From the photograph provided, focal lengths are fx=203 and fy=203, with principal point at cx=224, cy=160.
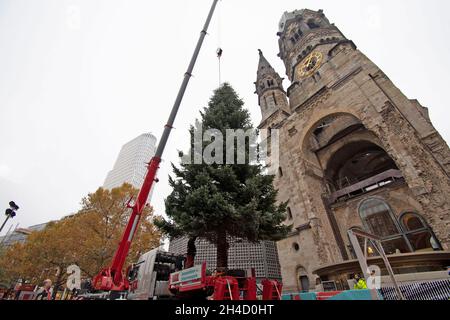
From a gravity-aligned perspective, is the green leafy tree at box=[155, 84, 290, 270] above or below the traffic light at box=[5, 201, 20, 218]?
below

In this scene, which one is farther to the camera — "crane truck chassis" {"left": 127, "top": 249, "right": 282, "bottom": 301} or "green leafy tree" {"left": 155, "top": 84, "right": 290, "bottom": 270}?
"green leafy tree" {"left": 155, "top": 84, "right": 290, "bottom": 270}

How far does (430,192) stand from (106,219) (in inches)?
937

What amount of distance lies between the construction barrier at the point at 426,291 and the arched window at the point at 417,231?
1143 centimetres

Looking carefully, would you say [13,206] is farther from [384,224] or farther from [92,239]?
[384,224]

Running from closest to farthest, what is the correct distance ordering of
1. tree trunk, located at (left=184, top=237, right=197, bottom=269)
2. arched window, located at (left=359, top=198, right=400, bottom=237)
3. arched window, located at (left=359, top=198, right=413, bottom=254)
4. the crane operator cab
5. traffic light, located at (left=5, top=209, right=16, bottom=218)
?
1. tree trunk, located at (left=184, top=237, right=197, bottom=269)
2. the crane operator cab
3. arched window, located at (left=359, top=198, right=413, bottom=254)
4. arched window, located at (left=359, top=198, right=400, bottom=237)
5. traffic light, located at (left=5, top=209, right=16, bottom=218)

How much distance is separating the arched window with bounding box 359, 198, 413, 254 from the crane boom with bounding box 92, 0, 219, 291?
17.1 meters

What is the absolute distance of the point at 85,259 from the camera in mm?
16203

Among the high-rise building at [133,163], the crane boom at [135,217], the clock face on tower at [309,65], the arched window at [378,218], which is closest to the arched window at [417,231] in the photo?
the arched window at [378,218]

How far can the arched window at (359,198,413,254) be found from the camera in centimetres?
1506

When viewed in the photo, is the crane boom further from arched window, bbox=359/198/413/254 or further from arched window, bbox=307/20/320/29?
arched window, bbox=307/20/320/29

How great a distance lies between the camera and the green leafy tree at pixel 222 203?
25.8ft

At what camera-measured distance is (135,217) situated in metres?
7.07

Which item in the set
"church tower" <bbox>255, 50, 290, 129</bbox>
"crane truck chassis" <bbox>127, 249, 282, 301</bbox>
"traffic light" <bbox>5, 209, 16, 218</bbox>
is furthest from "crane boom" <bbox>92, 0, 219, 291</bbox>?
"traffic light" <bbox>5, 209, 16, 218</bbox>
